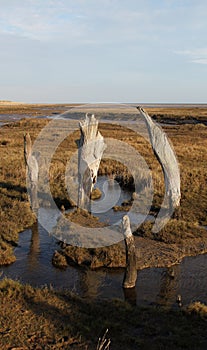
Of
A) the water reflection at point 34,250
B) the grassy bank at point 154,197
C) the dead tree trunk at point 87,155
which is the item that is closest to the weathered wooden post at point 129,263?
the water reflection at point 34,250

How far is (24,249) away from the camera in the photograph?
13.0 metres

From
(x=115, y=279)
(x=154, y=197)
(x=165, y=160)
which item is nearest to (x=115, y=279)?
(x=115, y=279)

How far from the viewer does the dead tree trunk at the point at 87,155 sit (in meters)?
16.1

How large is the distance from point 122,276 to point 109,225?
4.27 meters

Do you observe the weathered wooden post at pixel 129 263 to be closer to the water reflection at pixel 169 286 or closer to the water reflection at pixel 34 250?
the water reflection at pixel 169 286

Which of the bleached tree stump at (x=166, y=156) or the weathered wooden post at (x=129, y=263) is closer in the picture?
the weathered wooden post at (x=129, y=263)

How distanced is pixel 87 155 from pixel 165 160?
3.44 m

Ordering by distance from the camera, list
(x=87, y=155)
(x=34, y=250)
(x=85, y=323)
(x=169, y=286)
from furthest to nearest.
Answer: (x=87, y=155) → (x=34, y=250) → (x=169, y=286) → (x=85, y=323)

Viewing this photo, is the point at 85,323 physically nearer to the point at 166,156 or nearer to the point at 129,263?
the point at 129,263

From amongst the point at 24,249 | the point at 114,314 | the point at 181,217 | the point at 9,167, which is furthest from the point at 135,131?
the point at 114,314

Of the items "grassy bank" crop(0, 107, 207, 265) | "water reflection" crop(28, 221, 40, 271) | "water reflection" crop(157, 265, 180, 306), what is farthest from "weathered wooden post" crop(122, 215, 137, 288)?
"grassy bank" crop(0, 107, 207, 265)

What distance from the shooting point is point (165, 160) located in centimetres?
1458

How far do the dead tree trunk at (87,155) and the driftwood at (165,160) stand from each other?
2.56m

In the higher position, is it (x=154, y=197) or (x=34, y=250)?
(x=154, y=197)
